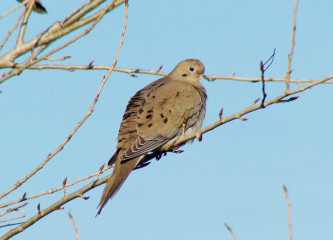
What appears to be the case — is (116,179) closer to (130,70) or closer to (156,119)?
(156,119)

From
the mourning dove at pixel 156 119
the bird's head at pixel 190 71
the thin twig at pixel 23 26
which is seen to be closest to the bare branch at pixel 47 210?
the thin twig at pixel 23 26

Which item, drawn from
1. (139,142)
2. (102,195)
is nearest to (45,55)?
(102,195)

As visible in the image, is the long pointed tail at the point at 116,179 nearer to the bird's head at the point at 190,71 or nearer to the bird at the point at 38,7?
the bird at the point at 38,7

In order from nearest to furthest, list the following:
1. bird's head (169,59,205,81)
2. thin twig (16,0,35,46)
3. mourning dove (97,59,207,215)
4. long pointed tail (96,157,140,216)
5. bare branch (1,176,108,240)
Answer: thin twig (16,0,35,46) < bare branch (1,176,108,240) < long pointed tail (96,157,140,216) < mourning dove (97,59,207,215) < bird's head (169,59,205,81)

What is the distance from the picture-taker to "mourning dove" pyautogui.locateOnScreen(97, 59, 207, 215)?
502 cm

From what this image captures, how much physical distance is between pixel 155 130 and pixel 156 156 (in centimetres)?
25

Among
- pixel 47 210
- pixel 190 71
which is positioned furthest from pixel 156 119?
pixel 47 210

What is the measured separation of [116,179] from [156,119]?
1.08 meters

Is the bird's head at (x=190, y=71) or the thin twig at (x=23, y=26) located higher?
the bird's head at (x=190, y=71)

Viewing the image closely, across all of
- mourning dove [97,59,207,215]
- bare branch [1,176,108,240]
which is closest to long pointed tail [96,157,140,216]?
mourning dove [97,59,207,215]

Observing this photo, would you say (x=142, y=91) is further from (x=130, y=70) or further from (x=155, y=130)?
(x=130, y=70)

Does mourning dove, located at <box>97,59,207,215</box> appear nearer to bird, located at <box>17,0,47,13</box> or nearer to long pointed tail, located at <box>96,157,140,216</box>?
long pointed tail, located at <box>96,157,140,216</box>

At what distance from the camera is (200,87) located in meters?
6.38

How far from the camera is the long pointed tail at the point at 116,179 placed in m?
4.38
